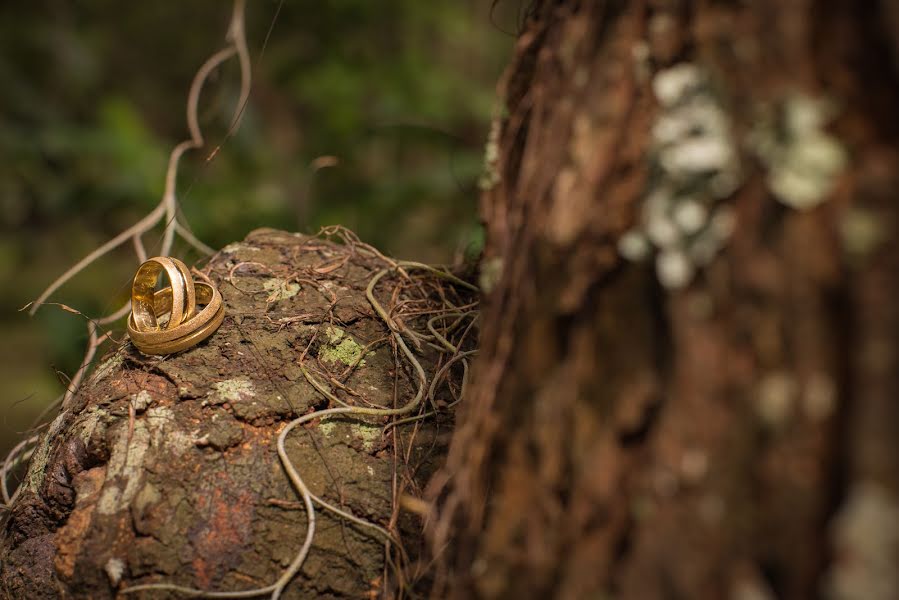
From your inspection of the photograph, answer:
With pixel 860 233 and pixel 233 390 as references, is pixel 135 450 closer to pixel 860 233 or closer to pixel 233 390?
pixel 233 390

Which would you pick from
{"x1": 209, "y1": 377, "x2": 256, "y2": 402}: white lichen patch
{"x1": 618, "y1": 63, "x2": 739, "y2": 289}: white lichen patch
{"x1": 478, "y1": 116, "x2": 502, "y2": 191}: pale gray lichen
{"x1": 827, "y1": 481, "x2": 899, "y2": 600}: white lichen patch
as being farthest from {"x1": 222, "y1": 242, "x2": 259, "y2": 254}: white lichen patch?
{"x1": 827, "y1": 481, "x2": 899, "y2": 600}: white lichen patch

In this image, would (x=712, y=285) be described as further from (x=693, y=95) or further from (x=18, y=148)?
(x=18, y=148)

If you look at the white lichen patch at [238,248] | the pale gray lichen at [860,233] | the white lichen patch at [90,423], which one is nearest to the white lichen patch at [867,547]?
the pale gray lichen at [860,233]

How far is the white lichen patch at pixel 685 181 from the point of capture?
0.67 m

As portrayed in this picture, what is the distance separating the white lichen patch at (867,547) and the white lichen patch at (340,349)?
0.95 meters

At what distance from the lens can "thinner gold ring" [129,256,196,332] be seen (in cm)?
123

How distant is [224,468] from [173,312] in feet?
1.04

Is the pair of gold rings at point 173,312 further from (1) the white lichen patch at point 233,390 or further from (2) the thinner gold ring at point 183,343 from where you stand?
(1) the white lichen patch at point 233,390

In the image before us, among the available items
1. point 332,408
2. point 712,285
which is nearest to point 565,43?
point 712,285

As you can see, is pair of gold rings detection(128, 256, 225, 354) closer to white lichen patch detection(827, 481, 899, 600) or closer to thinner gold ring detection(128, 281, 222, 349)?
thinner gold ring detection(128, 281, 222, 349)

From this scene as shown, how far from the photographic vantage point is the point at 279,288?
1.42 m

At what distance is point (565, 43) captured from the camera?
2.85 ft

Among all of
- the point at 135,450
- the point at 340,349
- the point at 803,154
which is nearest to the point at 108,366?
the point at 135,450

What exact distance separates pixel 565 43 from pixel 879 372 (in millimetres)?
562
